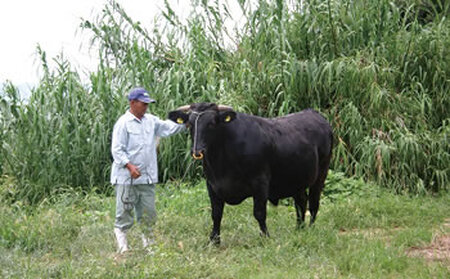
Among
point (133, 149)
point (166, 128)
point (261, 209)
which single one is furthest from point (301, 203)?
point (133, 149)

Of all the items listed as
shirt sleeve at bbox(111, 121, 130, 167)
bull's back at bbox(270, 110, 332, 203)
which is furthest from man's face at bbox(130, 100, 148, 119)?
bull's back at bbox(270, 110, 332, 203)

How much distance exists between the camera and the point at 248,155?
5.81 meters

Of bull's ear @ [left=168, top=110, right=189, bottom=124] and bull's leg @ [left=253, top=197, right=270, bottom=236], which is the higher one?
bull's ear @ [left=168, top=110, right=189, bottom=124]

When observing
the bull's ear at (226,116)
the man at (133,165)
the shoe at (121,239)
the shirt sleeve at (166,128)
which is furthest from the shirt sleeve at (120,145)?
the bull's ear at (226,116)

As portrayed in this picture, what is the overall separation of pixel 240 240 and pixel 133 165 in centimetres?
134

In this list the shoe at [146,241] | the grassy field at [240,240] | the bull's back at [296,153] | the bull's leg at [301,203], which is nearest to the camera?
the grassy field at [240,240]

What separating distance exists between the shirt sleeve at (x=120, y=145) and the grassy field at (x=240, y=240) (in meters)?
0.73

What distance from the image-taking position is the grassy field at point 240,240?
486 cm

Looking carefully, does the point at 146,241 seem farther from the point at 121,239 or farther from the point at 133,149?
the point at 133,149

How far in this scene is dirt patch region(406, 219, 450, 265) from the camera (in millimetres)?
5473

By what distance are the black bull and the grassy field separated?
0.44 m

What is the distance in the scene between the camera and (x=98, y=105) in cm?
917

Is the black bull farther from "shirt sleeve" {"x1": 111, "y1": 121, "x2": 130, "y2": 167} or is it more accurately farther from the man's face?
"shirt sleeve" {"x1": 111, "y1": 121, "x2": 130, "y2": 167}

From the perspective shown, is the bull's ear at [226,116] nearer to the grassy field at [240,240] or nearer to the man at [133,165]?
the man at [133,165]
